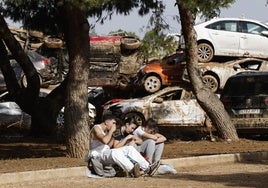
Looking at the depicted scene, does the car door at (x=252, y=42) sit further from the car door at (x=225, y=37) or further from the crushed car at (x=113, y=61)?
the crushed car at (x=113, y=61)

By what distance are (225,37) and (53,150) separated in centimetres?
1090

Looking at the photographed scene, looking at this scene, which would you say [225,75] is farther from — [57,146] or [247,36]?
[57,146]

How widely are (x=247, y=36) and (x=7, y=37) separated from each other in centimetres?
1093

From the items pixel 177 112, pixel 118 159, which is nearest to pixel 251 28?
pixel 177 112

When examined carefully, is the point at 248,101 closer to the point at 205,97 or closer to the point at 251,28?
the point at 205,97

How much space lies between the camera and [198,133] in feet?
73.8

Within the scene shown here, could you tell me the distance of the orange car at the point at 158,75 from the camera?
26031 mm

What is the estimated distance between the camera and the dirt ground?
579 inches

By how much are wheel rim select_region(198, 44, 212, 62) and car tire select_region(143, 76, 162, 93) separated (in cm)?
203

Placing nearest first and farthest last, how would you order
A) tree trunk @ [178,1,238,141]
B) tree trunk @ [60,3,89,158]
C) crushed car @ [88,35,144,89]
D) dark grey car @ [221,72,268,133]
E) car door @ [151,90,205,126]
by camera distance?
tree trunk @ [60,3,89,158]
dark grey car @ [221,72,268,133]
tree trunk @ [178,1,238,141]
car door @ [151,90,205,126]
crushed car @ [88,35,144,89]

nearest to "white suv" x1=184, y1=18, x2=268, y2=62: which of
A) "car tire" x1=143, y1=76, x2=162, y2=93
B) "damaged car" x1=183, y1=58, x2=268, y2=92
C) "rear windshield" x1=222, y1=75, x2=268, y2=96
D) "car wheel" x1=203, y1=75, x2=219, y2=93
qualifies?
"damaged car" x1=183, y1=58, x2=268, y2=92

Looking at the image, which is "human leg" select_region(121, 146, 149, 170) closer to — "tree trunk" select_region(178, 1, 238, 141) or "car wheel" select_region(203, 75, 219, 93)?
"tree trunk" select_region(178, 1, 238, 141)

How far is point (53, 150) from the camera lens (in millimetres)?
18500

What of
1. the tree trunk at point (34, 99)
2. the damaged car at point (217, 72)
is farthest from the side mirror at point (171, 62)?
the tree trunk at point (34, 99)
